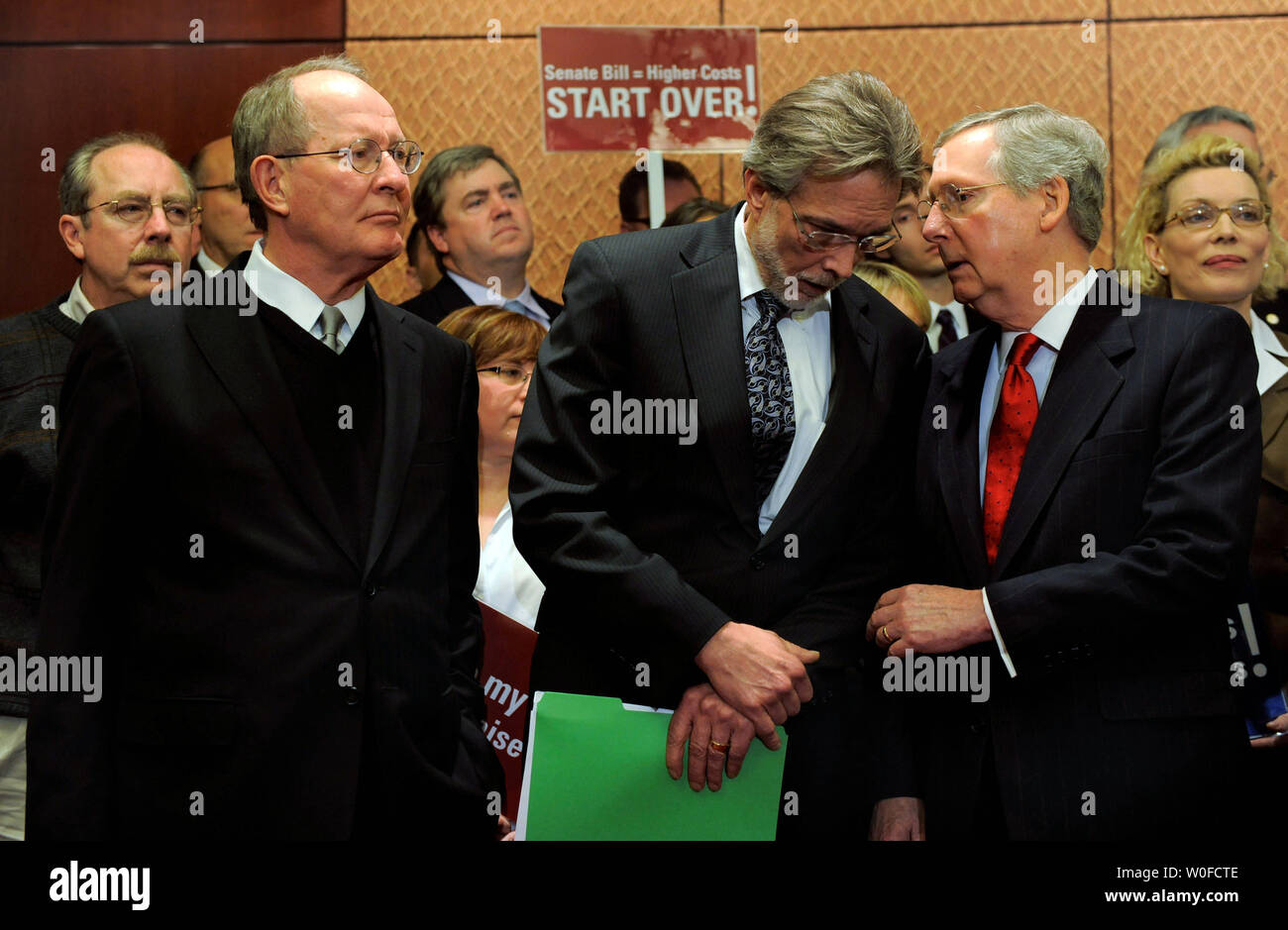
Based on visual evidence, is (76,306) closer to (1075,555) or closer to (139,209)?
(139,209)

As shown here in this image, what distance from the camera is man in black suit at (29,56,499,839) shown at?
1.90 m

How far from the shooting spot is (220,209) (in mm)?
4133

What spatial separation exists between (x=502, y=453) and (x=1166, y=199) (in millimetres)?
1673

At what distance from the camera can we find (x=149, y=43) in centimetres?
543

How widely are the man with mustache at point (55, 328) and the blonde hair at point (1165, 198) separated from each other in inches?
88.8

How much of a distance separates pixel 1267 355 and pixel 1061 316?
116 cm

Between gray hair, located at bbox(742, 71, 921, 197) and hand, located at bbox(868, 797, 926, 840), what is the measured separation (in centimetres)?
102

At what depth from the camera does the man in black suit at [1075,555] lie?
6.75 ft

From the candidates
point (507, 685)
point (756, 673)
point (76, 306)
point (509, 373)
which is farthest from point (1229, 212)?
point (76, 306)

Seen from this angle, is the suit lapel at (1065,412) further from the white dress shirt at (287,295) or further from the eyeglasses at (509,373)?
the eyeglasses at (509,373)

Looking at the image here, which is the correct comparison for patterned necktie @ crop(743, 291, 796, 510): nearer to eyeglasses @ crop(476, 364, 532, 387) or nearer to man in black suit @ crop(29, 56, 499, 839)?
man in black suit @ crop(29, 56, 499, 839)

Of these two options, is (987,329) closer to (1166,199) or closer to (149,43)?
(1166,199)

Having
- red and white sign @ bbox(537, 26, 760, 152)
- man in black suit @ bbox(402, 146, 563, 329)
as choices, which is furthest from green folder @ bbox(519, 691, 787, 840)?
red and white sign @ bbox(537, 26, 760, 152)

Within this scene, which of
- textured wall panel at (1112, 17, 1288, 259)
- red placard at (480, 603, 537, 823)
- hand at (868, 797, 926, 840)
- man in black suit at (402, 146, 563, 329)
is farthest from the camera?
textured wall panel at (1112, 17, 1288, 259)
